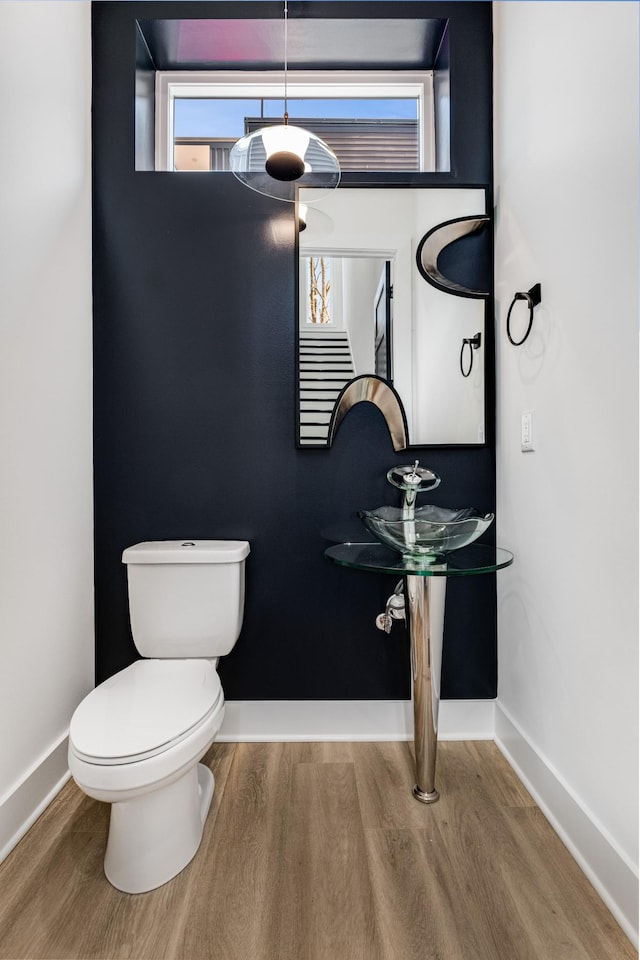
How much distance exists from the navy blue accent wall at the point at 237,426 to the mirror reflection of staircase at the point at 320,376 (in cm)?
5

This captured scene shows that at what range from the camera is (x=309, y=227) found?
1845 mm

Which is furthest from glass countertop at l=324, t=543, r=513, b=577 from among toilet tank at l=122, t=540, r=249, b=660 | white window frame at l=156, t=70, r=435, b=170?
white window frame at l=156, t=70, r=435, b=170

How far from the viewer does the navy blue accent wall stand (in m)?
1.86

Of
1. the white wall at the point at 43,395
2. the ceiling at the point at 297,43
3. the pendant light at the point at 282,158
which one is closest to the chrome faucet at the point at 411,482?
the pendant light at the point at 282,158

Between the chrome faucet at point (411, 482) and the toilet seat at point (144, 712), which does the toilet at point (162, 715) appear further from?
the chrome faucet at point (411, 482)

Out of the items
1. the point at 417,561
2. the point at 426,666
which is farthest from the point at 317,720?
the point at 417,561

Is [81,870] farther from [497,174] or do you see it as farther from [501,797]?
[497,174]

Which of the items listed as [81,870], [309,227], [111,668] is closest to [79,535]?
[111,668]

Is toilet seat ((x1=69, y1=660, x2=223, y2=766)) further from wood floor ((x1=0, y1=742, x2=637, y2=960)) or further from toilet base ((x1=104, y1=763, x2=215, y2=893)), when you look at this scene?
wood floor ((x1=0, y1=742, x2=637, y2=960))

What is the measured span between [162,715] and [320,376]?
3.95 ft

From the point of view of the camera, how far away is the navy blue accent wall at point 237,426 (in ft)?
6.10

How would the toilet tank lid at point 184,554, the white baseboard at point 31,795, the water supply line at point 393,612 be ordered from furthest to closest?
the toilet tank lid at point 184,554 < the water supply line at point 393,612 < the white baseboard at point 31,795

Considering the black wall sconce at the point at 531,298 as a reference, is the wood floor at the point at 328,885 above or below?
below

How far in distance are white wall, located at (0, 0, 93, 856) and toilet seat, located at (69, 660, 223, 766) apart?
299mm
